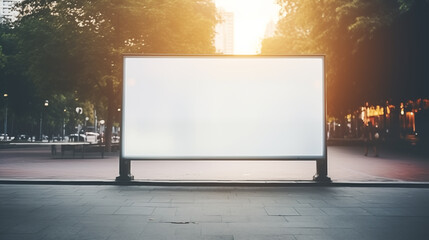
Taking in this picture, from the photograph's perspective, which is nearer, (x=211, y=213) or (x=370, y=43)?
(x=211, y=213)

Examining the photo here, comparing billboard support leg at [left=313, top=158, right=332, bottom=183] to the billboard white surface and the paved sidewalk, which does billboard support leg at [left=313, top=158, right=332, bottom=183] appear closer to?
the billboard white surface

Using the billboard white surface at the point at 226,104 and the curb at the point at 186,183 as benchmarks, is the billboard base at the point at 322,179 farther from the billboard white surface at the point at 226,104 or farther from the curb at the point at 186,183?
the billboard white surface at the point at 226,104

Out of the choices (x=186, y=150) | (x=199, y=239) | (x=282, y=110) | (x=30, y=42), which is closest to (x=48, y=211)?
(x=199, y=239)

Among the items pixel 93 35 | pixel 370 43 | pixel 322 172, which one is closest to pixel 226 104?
pixel 322 172

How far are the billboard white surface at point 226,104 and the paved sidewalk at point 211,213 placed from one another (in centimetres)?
130

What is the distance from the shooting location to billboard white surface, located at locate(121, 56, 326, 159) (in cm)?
1080

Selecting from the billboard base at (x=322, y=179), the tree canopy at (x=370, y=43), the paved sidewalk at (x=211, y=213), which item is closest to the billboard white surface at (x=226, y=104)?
the billboard base at (x=322, y=179)

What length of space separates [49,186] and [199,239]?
656 centimetres

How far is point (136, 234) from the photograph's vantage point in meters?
5.52

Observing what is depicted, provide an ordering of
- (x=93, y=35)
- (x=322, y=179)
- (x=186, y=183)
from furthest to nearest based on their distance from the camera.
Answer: (x=93, y=35) → (x=322, y=179) → (x=186, y=183)

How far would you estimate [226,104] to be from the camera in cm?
1091

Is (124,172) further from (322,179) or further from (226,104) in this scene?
(322,179)

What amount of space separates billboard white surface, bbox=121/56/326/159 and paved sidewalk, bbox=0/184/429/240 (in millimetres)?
1298

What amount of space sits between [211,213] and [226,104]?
441cm
